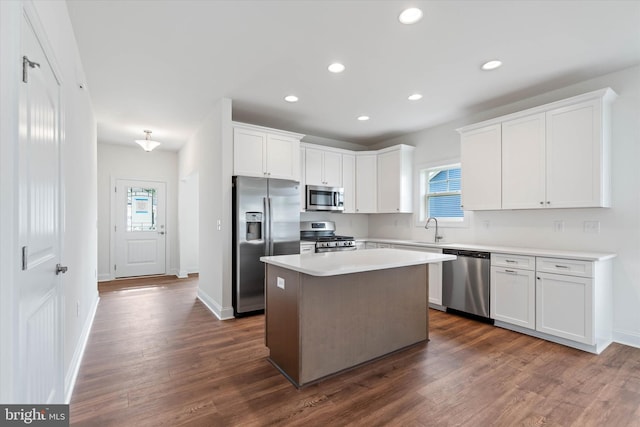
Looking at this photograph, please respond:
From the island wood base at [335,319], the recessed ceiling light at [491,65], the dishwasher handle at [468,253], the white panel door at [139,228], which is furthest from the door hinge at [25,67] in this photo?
the white panel door at [139,228]

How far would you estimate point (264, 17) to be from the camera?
2287mm

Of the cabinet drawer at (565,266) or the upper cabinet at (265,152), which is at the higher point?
the upper cabinet at (265,152)

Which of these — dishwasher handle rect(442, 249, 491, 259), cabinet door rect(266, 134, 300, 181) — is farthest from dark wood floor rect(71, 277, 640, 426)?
cabinet door rect(266, 134, 300, 181)

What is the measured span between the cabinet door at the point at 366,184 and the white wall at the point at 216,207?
8.38 ft

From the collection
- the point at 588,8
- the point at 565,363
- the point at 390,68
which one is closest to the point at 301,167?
the point at 390,68

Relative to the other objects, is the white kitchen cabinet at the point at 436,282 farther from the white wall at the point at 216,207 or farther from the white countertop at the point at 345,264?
the white wall at the point at 216,207

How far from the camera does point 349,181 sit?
5.58m

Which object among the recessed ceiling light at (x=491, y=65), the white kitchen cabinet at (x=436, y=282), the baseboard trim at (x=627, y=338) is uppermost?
the recessed ceiling light at (x=491, y=65)

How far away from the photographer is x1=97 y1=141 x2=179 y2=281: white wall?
6.18 meters

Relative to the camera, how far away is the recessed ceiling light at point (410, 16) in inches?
86.3

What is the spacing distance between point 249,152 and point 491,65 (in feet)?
9.81

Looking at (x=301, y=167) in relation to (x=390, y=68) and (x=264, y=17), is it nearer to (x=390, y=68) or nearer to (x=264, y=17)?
(x=390, y=68)

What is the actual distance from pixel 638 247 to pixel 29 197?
473 cm

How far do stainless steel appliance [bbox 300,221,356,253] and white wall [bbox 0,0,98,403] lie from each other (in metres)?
2.94
